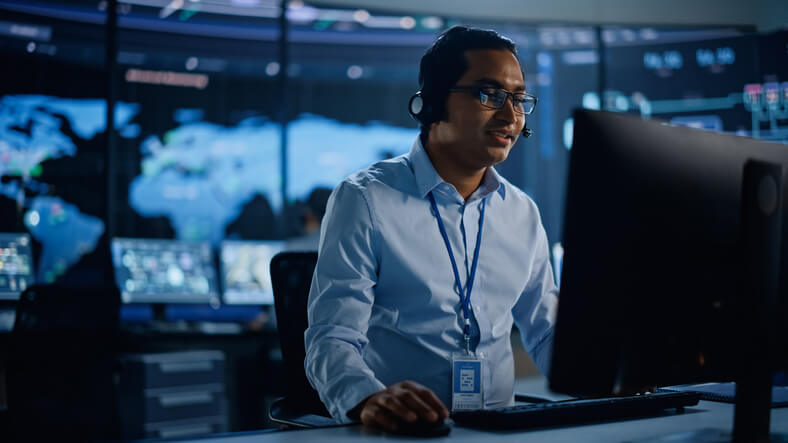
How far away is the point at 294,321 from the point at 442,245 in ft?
1.44

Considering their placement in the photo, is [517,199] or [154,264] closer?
[517,199]

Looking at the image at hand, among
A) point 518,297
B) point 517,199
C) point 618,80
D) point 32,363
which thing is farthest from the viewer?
point 618,80

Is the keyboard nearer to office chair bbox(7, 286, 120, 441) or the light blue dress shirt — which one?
the light blue dress shirt

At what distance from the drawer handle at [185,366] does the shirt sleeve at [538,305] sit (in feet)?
9.30

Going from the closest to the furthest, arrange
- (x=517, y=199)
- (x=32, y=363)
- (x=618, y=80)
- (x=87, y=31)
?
(x=517, y=199) → (x=32, y=363) → (x=618, y=80) → (x=87, y=31)

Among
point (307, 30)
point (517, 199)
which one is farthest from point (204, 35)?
point (517, 199)

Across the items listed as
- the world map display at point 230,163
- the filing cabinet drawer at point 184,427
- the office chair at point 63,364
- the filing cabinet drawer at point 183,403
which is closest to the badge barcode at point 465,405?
the office chair at point 63,364

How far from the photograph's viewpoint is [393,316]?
1.67 m

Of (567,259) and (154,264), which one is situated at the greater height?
(567,259)

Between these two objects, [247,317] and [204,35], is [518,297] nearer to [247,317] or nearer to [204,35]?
[247,317]

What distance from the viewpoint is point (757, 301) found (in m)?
1.05

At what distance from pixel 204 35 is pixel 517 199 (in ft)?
18.9

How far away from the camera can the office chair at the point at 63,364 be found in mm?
2980

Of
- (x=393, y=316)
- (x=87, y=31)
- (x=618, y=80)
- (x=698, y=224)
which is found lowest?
(x=393, y=316)
